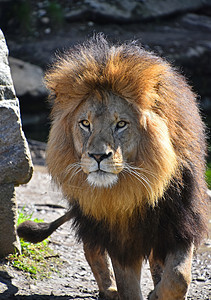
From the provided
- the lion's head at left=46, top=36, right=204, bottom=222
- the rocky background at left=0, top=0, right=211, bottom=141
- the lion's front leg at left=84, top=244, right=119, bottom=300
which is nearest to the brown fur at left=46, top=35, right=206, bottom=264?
the lion's head at left=46, top=36, right=204, bottom=222

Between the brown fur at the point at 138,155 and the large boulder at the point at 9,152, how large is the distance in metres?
0.39

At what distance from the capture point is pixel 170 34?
49.7ft

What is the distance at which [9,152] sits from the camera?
3.95 meters

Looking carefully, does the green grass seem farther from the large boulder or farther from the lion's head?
the lion's head

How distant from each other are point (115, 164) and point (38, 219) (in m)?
2.28

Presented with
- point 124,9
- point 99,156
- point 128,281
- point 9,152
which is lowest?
point 124,9

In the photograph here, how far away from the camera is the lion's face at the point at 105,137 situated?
3.13 m

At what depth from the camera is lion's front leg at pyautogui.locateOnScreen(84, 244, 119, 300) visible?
4047 mm

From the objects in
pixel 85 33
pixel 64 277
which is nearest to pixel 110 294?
pixel 64 277

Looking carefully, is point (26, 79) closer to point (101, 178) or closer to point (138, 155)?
point (138, 155)

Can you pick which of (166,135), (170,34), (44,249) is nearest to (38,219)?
(44,249)

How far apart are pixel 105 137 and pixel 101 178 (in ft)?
0.74

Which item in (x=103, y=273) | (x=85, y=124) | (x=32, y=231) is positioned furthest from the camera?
(x=32, y=231)

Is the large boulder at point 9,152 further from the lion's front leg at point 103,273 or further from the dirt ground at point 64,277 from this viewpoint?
the lion's front leg at point 103,273
